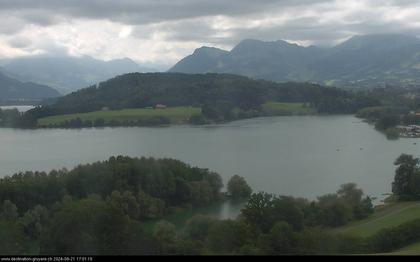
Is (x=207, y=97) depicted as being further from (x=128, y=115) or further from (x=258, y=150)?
(x=258, y=150)

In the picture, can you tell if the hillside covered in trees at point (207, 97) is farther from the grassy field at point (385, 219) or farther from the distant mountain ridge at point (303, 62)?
the distant mountain ridge at point (303, 62)

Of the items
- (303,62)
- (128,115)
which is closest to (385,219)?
(128,115)

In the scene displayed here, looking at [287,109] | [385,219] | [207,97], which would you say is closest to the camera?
[385,219]

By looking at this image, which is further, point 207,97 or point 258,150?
point 207,97

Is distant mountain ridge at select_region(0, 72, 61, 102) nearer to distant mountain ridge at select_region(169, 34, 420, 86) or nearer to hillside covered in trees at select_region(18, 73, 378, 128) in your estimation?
A: distant mountain ridge at select_region(169, 34, 420, 86)

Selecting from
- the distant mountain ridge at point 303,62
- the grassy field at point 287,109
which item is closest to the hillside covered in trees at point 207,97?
the grassy field at point 287,109

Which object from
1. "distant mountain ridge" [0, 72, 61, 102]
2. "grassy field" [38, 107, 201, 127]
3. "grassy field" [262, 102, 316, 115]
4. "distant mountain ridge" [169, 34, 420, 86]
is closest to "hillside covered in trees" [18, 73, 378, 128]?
"grassy field" [262, 102, 316, 115]
